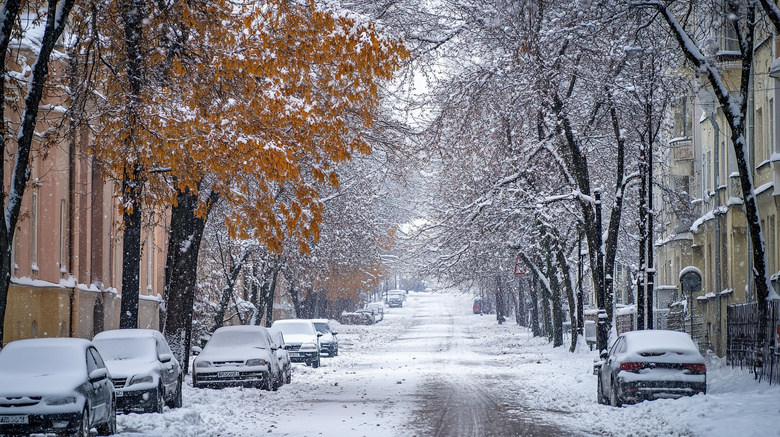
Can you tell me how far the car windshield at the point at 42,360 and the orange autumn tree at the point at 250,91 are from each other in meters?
3.18

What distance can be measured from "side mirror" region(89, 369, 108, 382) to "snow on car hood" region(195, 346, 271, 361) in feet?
29.3

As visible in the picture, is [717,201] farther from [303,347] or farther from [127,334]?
[127,334]

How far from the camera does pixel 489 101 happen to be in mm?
24656

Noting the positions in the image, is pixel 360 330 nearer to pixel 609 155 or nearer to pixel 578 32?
pixel 609 155

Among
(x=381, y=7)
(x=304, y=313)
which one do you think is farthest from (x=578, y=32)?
(x=304, y=313)

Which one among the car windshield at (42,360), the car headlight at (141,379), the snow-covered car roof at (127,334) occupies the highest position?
the snow-covered car roof at (127,334)

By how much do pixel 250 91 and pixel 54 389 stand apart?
5917mm

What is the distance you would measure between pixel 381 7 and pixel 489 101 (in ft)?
16.2

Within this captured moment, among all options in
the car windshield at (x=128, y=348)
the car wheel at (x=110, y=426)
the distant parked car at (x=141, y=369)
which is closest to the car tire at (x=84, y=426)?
the car wheel at (x=110, y=426)

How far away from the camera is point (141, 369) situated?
18484mm

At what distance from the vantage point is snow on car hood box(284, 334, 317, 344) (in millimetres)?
36969

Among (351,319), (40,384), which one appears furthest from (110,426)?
(351,319)

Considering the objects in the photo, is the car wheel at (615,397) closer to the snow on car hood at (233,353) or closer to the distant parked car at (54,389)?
the snow on car hood at (233,353)

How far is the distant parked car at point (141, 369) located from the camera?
18.1 meters
